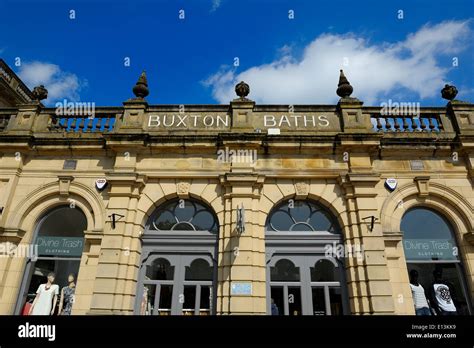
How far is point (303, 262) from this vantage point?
8.73 meters

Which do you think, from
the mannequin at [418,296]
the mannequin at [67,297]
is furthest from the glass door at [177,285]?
the mannequin at [418,296]

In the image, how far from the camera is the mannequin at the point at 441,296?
27.2 ft

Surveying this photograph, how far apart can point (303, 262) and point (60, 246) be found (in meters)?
6.72

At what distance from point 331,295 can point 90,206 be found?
7.01 metres

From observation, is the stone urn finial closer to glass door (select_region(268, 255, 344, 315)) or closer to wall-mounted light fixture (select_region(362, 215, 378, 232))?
glass door (select_region(268, 255, 344, 315))

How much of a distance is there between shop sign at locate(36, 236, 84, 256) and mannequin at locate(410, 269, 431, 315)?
29.1ft

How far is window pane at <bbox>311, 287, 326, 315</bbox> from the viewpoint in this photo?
8.23 meters

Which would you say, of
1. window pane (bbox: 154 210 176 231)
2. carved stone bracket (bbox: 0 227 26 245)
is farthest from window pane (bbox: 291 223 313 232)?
carved stone bracket (bbox: 0 227 26 245)

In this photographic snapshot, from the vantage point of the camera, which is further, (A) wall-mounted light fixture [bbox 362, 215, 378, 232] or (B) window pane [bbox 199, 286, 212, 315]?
(A) wall-mounted light fixture [bbox 362, 215, 378, 232]

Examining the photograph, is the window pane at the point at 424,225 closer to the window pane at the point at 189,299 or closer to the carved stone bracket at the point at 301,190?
the carved stone bracket at the point at 301,190

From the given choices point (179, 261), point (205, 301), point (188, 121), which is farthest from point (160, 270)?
point (188, 121)
